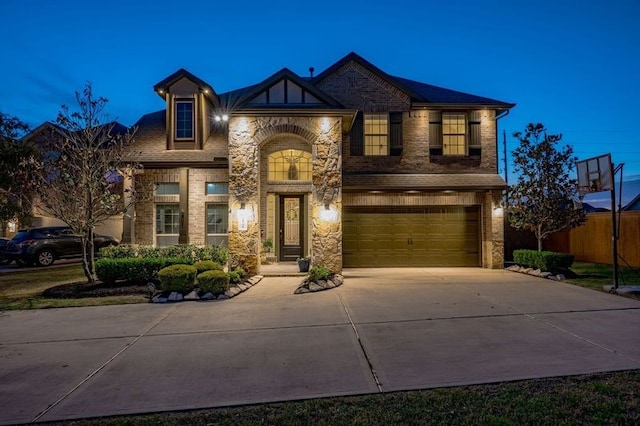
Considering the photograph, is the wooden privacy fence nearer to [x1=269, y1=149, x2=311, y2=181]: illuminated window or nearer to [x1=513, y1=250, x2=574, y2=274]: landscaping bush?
[x1=513, y1=250, x2=574, y2=274]: landscaping bush

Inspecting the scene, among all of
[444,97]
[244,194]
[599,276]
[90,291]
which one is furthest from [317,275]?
[444,97]

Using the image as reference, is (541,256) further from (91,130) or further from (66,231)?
(66,231)

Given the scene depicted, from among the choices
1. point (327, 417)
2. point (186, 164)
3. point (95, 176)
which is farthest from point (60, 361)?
point (186, 164)

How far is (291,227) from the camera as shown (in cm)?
1438

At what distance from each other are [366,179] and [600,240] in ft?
31.8

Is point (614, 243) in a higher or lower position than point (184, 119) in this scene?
lower

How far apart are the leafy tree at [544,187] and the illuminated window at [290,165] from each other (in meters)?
7.47

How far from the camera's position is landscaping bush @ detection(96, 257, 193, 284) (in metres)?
10.1

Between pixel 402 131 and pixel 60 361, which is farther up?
pixel 402 131

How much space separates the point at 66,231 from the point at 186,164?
6.71m

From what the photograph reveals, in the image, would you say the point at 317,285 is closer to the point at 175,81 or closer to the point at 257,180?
the point at 257,180

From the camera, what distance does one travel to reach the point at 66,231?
16.0m

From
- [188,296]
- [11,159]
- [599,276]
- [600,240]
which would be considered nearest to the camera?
[188,296]

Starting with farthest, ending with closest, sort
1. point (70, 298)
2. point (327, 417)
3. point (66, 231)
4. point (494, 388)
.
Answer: point (66, 231), point (70, 298), point (494, 388), point (327, 417)
